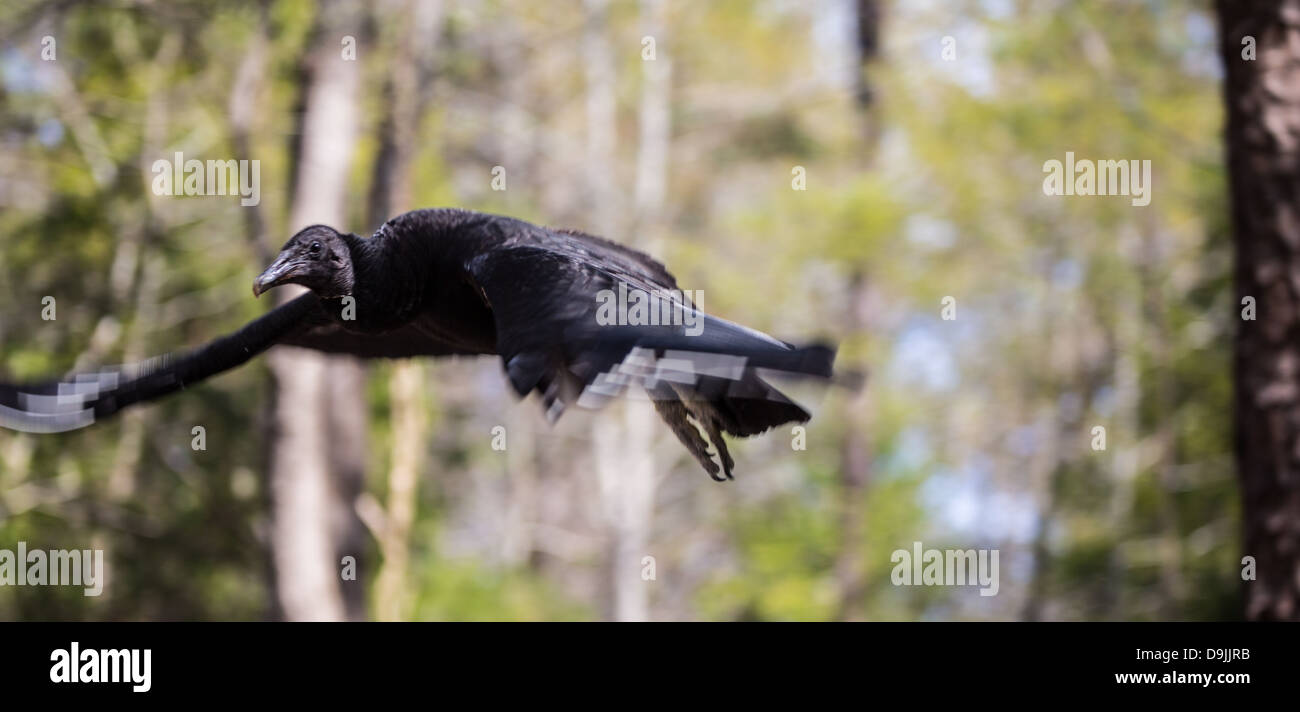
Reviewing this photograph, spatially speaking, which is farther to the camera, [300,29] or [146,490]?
[146,490]

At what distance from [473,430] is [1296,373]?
17271 millimetres

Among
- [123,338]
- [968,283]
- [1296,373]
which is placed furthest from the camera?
[968,283]

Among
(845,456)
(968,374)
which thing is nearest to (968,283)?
(845,456)

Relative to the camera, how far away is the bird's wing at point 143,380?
4258mm

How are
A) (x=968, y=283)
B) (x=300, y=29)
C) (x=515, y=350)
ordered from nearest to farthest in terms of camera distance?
(x=515, y=350)
(x=300, y=29)
(x=968, y=283)

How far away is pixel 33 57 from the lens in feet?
35.6

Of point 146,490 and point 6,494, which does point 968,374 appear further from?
point 6,494

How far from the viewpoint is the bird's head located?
399cm

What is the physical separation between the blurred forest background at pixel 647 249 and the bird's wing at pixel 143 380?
4400 mm

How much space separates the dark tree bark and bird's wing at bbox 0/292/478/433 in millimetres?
3607


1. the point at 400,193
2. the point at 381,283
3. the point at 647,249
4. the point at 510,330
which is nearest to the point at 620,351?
the point at 510,330

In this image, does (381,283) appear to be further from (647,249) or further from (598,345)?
(647,249)

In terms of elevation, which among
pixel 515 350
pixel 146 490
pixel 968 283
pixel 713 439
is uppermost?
pixel 968 283

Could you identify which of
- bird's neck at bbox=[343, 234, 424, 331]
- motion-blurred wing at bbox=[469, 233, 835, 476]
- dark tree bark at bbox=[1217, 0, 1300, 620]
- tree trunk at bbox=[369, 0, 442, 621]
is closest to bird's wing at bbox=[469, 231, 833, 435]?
motion-blurred wing at bbox=[469, 233, 835, 476]
